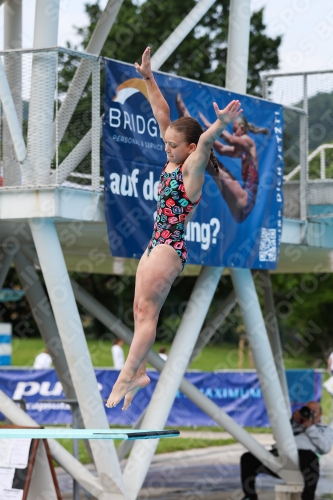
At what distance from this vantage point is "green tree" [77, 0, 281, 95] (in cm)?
3769

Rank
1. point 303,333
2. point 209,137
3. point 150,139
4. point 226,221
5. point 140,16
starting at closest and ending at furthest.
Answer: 1. point 209,137
2. point 150,139
3. point 226,221
4. point 140,16
5. point 303,333

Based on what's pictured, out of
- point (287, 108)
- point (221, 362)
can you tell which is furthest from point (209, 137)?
point (221, 362)

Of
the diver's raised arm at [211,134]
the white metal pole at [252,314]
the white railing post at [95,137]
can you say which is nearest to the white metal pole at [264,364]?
the white metal pole at [252,314]

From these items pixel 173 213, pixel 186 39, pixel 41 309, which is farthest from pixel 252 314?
pixel 186 39

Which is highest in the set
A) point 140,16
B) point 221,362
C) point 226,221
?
point 140,16

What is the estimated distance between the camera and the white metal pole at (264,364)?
44.1ft

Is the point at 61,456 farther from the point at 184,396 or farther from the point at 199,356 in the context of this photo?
the point at 199,356

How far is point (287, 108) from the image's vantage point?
13656 millimetres

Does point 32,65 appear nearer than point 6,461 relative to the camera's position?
Yes

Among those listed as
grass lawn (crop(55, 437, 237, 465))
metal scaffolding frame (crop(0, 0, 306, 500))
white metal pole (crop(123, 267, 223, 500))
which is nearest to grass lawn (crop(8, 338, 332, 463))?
grass lawn (crop(55, 437, 237, 465))

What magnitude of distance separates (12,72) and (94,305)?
3873 millimetres

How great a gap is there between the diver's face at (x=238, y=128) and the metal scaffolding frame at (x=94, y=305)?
74 cm

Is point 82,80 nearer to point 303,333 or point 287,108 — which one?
point 287,108

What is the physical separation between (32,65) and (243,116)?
3088 mm
